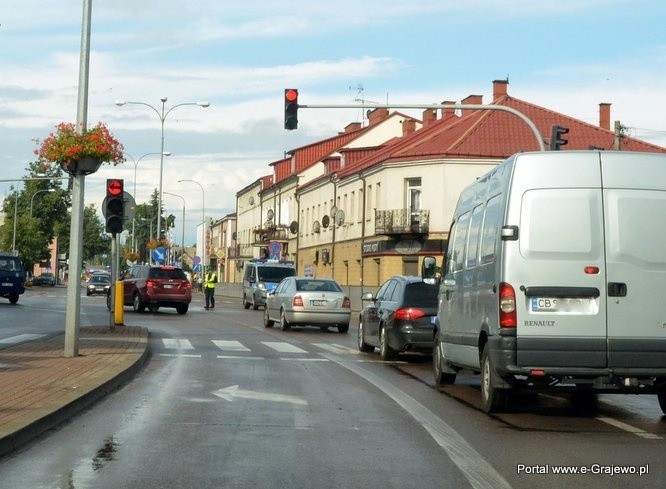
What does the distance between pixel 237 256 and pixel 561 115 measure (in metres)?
54.2

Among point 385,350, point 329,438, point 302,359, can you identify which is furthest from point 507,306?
point 385,350

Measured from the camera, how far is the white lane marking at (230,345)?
21578 mm

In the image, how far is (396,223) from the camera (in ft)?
194

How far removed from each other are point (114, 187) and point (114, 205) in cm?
47

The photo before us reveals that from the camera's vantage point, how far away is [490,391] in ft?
38.4

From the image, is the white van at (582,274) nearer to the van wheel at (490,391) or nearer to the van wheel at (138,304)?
the van wheel at (490,391)

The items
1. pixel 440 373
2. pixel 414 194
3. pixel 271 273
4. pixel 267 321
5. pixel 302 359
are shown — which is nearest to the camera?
pixel 440 373

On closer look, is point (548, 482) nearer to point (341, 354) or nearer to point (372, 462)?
point (372, 462)

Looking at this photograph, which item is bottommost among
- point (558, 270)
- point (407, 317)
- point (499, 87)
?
point (407, 317)

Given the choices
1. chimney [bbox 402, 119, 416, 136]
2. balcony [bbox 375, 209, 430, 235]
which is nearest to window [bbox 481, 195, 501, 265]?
balcony [bbox 375, 209, 430, 235]

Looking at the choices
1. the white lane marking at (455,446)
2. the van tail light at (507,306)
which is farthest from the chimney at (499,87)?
the van tail light at (507,306)

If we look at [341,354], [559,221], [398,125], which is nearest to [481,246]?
[559,221]

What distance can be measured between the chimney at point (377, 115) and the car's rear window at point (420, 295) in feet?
211

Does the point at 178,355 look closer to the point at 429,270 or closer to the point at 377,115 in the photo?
the point at 429,270
